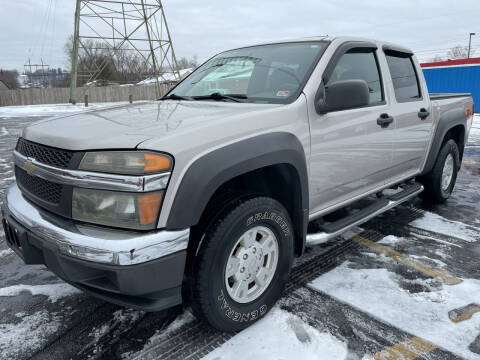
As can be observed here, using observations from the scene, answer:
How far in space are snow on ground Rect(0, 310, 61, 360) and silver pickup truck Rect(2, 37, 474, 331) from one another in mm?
486

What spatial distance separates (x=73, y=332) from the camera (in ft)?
7.43

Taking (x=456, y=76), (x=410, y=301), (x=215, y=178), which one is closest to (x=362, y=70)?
(x=410, y=301)

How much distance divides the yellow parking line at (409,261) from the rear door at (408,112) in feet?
2.41

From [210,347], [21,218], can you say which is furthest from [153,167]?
[210,347]

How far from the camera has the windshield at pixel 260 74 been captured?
2.63m

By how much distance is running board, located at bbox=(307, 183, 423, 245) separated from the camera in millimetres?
2619

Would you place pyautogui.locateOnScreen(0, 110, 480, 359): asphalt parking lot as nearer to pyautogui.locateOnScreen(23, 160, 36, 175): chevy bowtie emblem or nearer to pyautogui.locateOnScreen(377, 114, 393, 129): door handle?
pyautogui.locateOnScreen(23, 160, 36, 175): chevy bowtie emblem

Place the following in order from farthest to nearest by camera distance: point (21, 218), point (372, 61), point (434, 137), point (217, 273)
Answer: point (434, 137) → point (372, 61) → point (21, 218) → point (217, 273)

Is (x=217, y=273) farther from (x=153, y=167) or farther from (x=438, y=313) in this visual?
(x=438, y=313)

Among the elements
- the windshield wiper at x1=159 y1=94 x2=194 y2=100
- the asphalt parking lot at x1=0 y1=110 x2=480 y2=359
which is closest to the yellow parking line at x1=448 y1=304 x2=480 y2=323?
the asphalt parking lot at x1=0 y1=110 x2=480 y2=359

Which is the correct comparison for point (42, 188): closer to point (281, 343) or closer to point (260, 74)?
point (281, 343)

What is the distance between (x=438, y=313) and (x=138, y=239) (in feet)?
6.40

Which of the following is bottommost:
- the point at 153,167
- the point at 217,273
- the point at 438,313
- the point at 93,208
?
the point at 438,313

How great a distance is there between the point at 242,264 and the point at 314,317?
62cm
